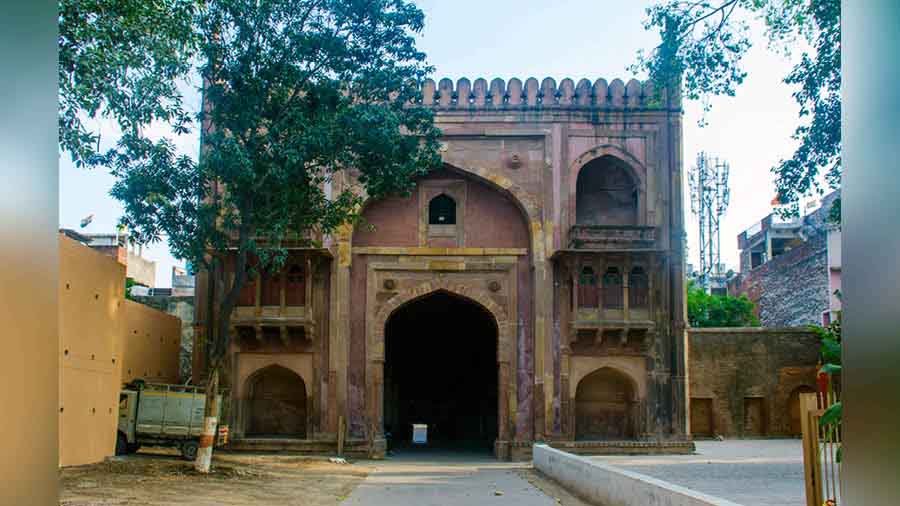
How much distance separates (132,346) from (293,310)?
3403 millimetres

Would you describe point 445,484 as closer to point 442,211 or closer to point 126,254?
point 442,211

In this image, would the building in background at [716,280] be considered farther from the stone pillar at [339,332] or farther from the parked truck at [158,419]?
the parked truck at [158,419]

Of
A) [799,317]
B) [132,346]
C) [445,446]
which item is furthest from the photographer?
[799,317]

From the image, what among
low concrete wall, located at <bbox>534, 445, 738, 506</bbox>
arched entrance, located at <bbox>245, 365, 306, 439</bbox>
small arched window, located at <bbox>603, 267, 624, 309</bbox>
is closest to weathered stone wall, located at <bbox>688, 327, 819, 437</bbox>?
small arched window, located at <bbox>603, 267, 624, 309</bbox>

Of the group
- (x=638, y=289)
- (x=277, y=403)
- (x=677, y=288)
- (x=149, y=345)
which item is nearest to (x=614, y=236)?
(x=638, y=289)

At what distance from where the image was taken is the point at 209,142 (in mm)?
14242

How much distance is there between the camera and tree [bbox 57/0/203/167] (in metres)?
9.45

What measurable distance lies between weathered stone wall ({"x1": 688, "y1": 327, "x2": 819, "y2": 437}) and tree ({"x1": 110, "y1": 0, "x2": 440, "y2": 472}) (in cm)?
1552

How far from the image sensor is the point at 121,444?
17.4 metres

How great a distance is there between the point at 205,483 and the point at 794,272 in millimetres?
27623

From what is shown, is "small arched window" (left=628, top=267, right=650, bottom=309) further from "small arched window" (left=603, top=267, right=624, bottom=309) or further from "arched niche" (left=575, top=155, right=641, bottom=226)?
"arched niche" (left=575, top=155, right=641, bottom=226)
